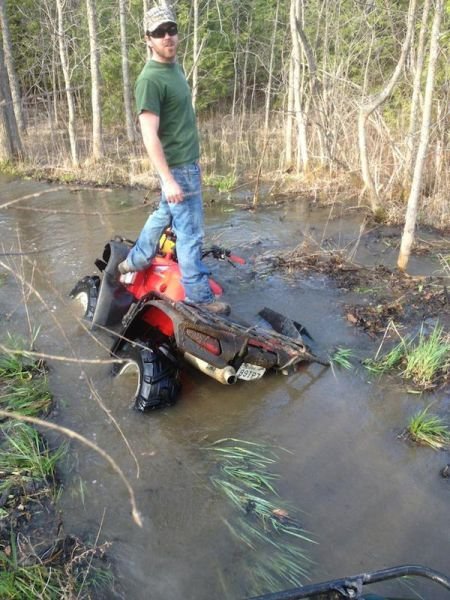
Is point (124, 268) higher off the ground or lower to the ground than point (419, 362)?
higher

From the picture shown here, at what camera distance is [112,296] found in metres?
4.25

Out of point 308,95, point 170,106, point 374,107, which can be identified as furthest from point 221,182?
point 170,106

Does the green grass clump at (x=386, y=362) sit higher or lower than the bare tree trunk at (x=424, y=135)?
A: lower

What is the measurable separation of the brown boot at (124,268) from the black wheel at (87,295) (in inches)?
20.3

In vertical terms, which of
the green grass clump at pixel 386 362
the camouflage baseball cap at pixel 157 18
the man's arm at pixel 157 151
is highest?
the camouflage baseball cap at pixel 157 18

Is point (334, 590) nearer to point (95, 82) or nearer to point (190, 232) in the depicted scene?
point (190, 232)

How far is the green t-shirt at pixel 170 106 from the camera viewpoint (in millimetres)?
3475

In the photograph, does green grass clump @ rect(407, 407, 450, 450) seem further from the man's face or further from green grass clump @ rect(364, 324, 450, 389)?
the man's face

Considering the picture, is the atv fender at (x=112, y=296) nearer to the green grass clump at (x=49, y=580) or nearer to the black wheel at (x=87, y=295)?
the black wheel at (x=87, y=295)

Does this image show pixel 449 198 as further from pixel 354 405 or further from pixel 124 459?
pixel 124 459

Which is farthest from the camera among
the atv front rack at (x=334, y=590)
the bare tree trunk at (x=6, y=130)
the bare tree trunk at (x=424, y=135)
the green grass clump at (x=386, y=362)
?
the bare tree trunk at (x=6, y=130)

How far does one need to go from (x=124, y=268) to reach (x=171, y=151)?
3.50ft

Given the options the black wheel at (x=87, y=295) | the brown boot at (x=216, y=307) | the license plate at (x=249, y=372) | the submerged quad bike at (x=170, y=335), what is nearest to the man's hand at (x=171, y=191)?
the submerged quad bike at (x=170, y=335)

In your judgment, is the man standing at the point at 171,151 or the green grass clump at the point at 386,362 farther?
the green grass clump at the point at 386,362
